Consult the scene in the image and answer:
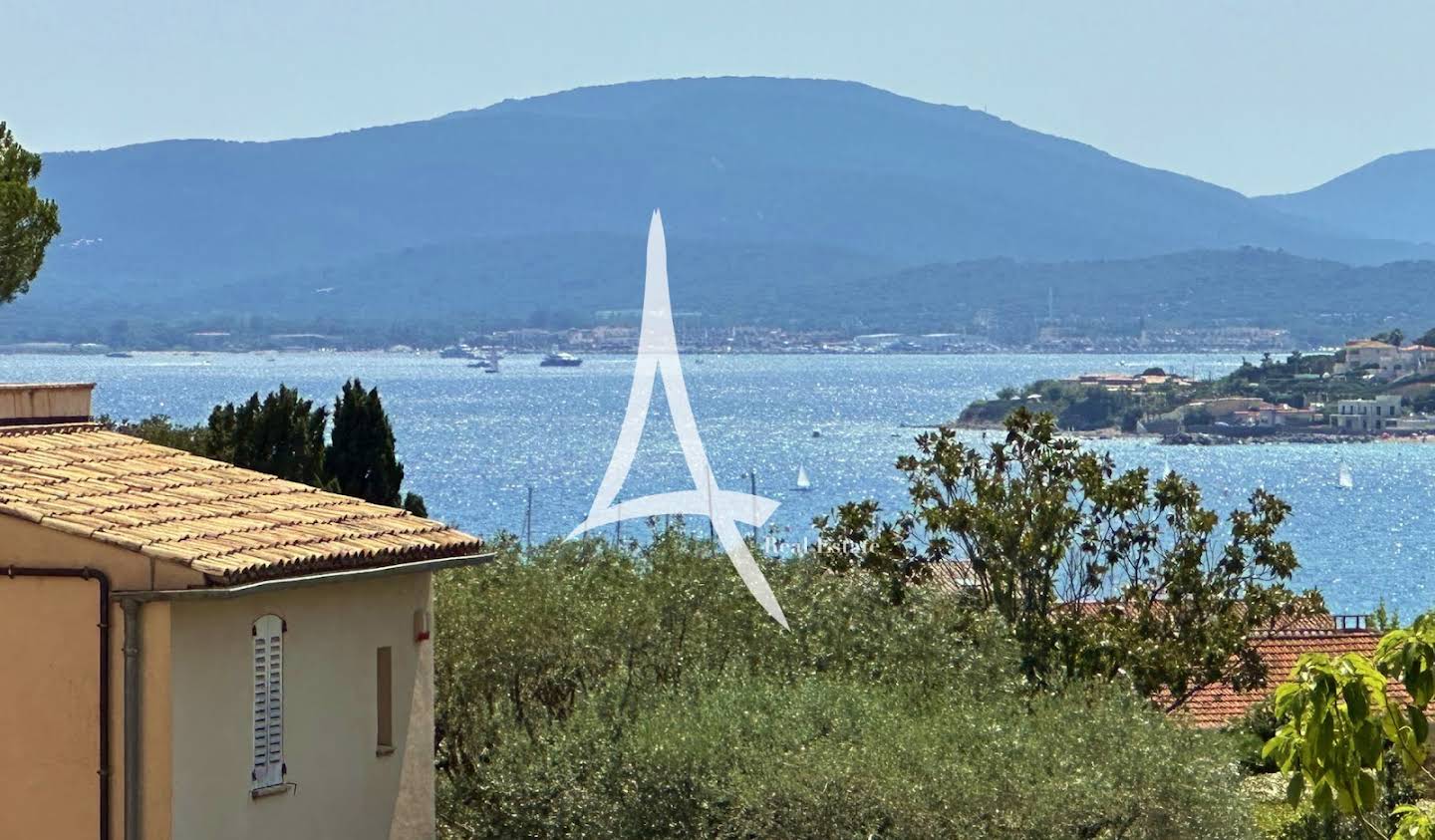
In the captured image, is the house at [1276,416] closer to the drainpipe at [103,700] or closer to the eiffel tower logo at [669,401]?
the eiffel tower logo at [669,401]

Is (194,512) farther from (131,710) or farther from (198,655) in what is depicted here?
(131,710)

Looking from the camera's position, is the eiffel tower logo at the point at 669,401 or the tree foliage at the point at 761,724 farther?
the eiffel tower logo at the point at 669,401

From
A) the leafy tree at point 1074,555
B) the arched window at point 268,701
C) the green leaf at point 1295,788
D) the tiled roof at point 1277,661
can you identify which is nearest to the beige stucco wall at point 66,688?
the arched window at point 268,701

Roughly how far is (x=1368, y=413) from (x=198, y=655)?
189192 millimetres

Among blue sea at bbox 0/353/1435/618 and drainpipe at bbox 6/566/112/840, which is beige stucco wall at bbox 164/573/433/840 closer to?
drainpipe at bbox 6/566/112/840

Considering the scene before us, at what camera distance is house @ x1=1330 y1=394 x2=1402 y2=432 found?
190 m

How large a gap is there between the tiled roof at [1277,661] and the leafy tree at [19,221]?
733 inches

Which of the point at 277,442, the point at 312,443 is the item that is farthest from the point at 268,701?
the point at 312,443

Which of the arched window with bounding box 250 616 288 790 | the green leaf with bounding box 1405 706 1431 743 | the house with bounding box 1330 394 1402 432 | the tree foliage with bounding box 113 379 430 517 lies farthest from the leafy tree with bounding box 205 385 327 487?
the house with bounding box 1330 394 1402 432

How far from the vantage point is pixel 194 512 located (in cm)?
1354

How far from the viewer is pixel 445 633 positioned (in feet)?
56.3

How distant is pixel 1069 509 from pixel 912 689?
541cm

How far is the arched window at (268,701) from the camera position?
42.3 feet

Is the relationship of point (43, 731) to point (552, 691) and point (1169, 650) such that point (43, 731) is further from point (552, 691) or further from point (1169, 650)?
point (1169, 650)
